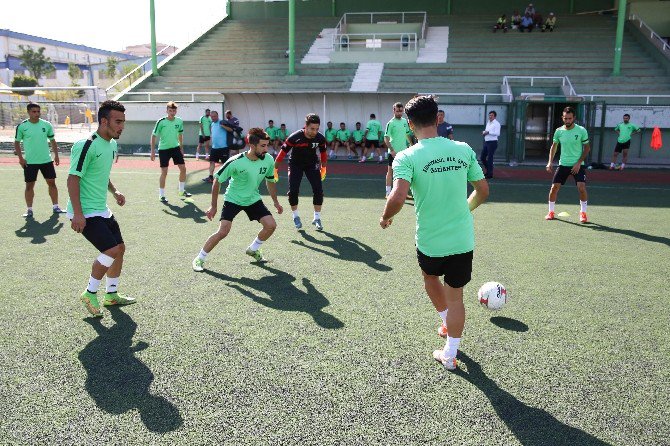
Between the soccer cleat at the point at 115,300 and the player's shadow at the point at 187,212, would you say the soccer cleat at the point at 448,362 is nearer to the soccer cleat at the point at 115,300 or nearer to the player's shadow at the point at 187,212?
the soccer cleat at the point at 115,300

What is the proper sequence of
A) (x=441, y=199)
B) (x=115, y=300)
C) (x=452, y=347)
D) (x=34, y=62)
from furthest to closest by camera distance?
(x=34, y=62), (x=115, y=300), (x=452, y=347), (x=441, y=199)

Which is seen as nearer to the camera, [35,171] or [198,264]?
[198,264]

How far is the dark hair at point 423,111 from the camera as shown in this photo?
3.80 m

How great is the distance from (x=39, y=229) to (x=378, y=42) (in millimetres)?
21938

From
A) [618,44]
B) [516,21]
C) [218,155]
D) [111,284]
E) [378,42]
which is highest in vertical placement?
[516,21]

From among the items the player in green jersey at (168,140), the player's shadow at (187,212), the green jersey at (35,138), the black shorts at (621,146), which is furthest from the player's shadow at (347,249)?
the black shorts at (621,146)

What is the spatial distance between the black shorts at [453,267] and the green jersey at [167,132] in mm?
9200

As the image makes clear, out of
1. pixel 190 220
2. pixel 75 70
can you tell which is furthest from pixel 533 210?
pixel 75 70

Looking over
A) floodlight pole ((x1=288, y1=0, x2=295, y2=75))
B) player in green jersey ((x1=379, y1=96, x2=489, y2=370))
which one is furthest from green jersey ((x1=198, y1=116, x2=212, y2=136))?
player in green jersey ((x1=379, y1=96, x2=489, y2=370))

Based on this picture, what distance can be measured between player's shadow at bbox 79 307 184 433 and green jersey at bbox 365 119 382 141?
16716 millimetres

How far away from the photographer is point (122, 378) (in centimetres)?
406

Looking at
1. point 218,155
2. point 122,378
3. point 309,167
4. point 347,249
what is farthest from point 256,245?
point 218,155

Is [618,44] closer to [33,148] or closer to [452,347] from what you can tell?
[33,148]

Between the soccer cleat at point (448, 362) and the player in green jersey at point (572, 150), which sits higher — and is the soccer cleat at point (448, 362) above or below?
below
